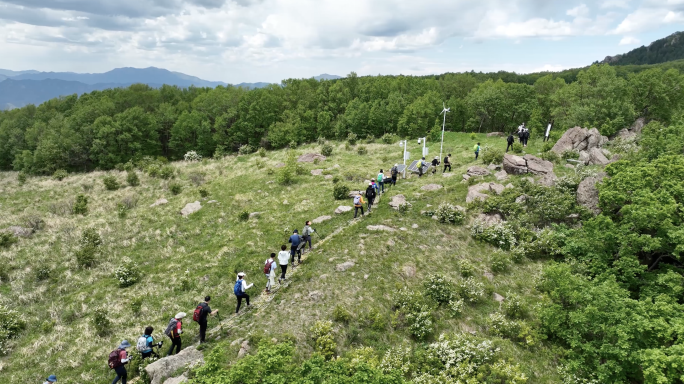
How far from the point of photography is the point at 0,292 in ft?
65.1

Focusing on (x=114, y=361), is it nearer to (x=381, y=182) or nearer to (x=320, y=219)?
(x=320, y=219)

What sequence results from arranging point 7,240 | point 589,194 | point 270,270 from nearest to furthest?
point 270,270 → point 589,194 → point 7,240

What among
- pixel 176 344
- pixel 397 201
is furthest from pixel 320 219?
pixel 176 344

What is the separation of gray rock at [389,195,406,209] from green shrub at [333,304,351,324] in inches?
471

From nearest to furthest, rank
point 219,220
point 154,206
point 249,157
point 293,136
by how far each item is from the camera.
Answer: point 219,220
point 154,206
point 249,157
point 293,136

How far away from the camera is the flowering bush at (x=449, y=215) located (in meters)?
23.5

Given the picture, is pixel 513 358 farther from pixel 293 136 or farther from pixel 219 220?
pixel 293 136

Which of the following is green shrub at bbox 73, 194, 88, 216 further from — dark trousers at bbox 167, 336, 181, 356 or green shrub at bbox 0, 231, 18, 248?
dark trousers at bbox 167, 336, 181, 356

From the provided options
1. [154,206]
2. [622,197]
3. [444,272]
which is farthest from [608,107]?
[154,206]

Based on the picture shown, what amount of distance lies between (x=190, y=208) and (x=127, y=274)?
10984 millimetres

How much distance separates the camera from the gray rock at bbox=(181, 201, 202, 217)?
2980 cm

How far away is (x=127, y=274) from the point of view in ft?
65.6

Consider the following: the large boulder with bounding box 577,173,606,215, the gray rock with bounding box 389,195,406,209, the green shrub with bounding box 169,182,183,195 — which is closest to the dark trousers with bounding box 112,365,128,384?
the gray rock with bounding box 389,195,406,209

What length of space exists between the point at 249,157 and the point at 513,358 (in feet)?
150
